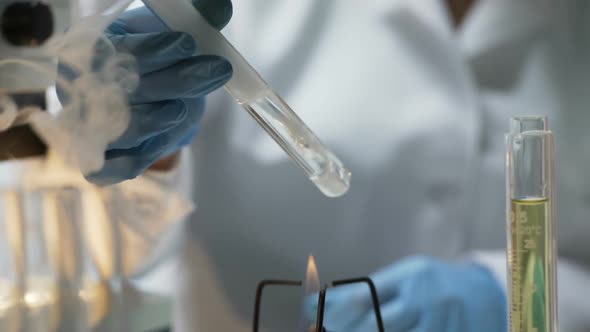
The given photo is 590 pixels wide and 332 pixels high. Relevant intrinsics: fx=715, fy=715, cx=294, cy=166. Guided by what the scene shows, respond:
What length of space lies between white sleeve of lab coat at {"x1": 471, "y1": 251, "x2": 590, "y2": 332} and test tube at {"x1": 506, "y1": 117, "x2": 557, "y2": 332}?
0.30 m

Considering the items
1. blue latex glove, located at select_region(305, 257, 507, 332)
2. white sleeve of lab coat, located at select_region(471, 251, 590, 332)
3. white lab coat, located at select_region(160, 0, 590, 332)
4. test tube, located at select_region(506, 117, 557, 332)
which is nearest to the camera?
test tube, located at select_region(506, 117, 557, 332)

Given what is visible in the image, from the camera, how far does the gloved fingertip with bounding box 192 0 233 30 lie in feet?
2.05

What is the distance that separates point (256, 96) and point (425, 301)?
34 centimetres

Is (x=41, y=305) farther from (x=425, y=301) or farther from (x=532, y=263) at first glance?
(x=532, y=263)

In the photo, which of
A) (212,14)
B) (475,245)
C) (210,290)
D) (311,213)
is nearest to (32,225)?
(210,290)

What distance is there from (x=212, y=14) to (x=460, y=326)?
15.4 inches

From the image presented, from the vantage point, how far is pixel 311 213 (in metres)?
1.03

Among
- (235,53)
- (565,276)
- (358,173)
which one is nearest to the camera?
(235,53)

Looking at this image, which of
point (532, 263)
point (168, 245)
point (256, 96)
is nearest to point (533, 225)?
point (532, 263)

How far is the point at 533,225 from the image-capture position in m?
0.53

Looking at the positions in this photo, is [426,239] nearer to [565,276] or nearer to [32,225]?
[565,276]

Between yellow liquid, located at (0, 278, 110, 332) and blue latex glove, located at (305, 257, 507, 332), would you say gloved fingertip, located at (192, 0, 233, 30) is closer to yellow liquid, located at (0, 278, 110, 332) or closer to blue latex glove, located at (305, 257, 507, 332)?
blue latex glove, located at (305, 257, 507, 332)

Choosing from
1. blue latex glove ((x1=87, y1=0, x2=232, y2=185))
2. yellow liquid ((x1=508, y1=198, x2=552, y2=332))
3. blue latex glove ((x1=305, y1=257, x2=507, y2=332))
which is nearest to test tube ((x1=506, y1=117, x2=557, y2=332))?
yellow liquid ((x1=508, y1=198, x2=552, y2=332))

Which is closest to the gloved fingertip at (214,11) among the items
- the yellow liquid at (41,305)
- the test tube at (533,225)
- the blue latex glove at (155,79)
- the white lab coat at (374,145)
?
the blue latex glove at (155,79)
